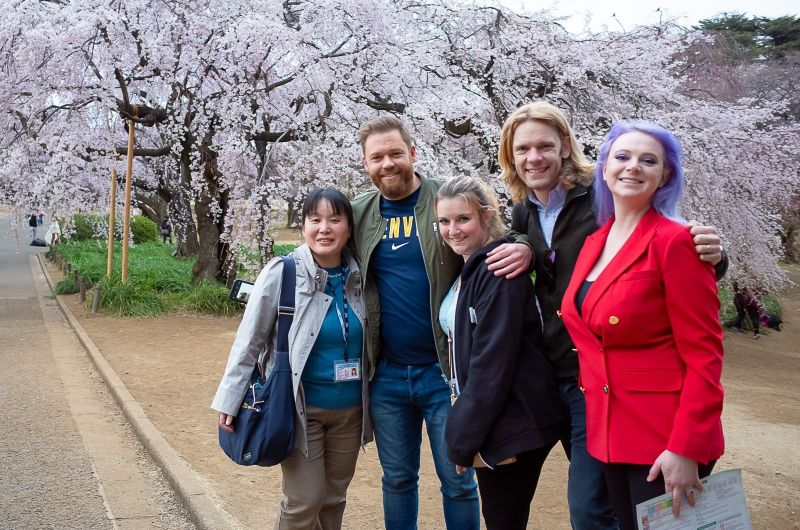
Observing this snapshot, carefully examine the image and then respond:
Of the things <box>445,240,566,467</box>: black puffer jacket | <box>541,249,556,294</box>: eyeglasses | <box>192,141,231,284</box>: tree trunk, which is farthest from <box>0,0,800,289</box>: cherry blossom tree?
<box>445,240,566,467</box>: black puffer jacket

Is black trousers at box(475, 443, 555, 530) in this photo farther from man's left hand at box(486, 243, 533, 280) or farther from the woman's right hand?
the woman's right hand

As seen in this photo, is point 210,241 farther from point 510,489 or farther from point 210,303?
point 510,489

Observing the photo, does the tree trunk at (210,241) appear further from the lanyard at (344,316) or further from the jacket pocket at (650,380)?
the jacket pocket at (650,380)

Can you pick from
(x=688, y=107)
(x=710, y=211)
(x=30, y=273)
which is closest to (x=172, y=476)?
(x=710, y=211)

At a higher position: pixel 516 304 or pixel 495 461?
pixel 516 304

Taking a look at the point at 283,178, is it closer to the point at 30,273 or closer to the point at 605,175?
the point at 605,175

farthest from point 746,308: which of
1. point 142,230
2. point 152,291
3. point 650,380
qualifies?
point 142,230

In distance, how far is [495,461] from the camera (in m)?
2.08

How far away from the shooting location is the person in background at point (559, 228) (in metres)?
2.06

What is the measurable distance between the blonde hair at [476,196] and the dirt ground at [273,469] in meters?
1.97

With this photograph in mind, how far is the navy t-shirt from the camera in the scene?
2598 mm

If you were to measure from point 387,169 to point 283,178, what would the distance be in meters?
8.41

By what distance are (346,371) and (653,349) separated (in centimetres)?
126

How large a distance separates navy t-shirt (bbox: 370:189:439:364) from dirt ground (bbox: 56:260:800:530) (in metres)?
1.46
